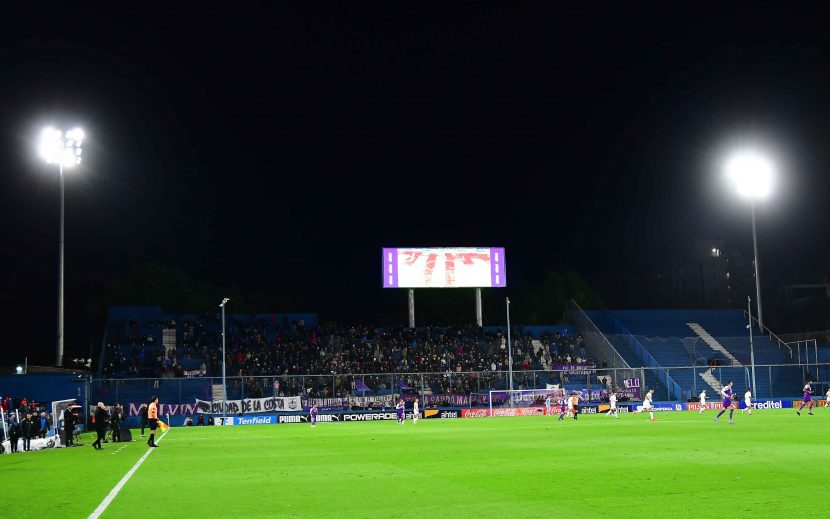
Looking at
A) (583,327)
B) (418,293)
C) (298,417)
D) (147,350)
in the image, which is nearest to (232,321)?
(147,350)

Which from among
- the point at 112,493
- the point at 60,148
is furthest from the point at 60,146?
the point at 112,493

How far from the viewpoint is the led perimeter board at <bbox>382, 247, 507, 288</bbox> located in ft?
244

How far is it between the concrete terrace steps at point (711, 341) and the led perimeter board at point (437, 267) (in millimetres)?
18402

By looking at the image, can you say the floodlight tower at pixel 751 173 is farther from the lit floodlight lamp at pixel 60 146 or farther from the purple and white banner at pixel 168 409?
the lit floodlight lamp at pixel 60 146

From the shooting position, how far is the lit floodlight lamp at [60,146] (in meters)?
54.9

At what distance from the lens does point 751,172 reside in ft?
218

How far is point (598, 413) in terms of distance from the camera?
6009cm

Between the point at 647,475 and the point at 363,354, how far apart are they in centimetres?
5160

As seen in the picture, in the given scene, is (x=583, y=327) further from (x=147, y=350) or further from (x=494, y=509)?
(x=494, y=509)

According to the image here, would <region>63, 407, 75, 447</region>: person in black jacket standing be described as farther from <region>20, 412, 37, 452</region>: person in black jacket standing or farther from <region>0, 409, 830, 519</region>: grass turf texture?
<region>0, 409, 830, 519</region>: grass turf texture

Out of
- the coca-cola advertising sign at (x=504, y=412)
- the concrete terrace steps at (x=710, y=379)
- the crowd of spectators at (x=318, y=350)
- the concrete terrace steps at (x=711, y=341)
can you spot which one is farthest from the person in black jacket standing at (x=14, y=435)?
the concrete terrace steps at (x=711, y=341)

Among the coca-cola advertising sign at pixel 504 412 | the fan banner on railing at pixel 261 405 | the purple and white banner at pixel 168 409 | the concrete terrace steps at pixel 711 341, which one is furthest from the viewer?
the concrete terrace steps at pixel 711 341

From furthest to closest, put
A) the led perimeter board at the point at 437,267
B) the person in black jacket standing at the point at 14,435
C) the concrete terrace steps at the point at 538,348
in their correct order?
the led perimeter board at the point at 437,267, the concrete terrace steps at the point at 538,348, the person in black jacket standing at the point at 14,435

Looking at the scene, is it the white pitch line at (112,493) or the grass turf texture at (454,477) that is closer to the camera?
the grass turf texture at (454,477)
